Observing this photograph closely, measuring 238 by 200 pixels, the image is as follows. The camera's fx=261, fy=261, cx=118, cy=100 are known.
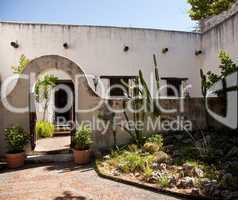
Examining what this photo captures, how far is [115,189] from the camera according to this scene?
554 centimetres

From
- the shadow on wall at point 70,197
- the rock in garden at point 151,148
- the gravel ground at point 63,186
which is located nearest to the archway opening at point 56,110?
the gravel ground at point 63,186

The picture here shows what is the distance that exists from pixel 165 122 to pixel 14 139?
16.8 feet

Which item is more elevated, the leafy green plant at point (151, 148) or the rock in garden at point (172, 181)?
the leafy green plant at point (151, 148)

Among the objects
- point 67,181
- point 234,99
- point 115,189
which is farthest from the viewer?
point 234,99

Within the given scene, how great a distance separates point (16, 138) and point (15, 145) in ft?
0.72

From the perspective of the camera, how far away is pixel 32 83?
8891 mm

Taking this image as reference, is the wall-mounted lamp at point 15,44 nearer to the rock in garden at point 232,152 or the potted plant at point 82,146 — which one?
the potted plant at point 82,146

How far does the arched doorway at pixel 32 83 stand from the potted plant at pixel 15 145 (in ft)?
2.09

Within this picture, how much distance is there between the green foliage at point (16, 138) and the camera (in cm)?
788

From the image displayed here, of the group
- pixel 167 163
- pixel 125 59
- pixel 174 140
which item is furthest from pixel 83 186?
pixel 125 59

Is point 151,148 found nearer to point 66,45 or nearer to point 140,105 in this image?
point 140,105

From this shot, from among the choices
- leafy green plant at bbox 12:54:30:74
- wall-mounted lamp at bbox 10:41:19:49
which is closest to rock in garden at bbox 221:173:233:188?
leafy green plant at bbox 12:54:30:74

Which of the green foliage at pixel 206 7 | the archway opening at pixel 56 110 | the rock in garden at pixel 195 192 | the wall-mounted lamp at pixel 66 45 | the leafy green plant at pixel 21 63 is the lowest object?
the rock in garden at pixel 195 192

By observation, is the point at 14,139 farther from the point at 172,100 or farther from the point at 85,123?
the point at 172,100
